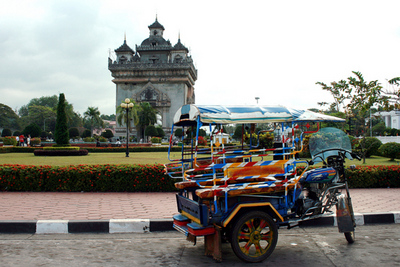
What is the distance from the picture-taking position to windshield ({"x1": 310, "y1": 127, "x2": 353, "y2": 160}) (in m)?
5.48

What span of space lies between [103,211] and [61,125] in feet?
64.7

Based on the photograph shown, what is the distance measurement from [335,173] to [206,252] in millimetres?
2204

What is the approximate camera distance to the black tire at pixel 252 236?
168 inches

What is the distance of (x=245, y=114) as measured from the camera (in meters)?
4.77

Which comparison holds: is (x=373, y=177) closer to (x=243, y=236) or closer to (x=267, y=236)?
(x=267, y=236)

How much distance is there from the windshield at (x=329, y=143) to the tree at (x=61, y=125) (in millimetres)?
21792

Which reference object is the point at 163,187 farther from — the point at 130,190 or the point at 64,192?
the point at 64,192

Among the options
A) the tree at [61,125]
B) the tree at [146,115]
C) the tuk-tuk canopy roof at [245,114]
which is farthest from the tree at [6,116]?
the tuk-tuk canopy roof at [245,114]

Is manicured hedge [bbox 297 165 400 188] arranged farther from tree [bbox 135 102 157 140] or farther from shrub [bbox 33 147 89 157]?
tree [bbox 135 102 157 140]

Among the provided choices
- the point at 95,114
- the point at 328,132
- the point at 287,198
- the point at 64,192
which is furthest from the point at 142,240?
the point at 95,114

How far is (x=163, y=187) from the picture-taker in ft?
29.7

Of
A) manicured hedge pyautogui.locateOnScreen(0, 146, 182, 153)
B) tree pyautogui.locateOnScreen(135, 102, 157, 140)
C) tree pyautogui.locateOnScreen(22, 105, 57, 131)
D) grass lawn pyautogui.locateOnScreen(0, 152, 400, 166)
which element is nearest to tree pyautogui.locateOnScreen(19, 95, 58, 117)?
tree pyautogui.locateOnScreen(22, 105, 57, 131)

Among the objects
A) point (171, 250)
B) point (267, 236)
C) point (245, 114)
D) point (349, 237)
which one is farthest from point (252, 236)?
point (349, 237)

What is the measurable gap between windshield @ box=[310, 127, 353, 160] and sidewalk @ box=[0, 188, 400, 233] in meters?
1.78
